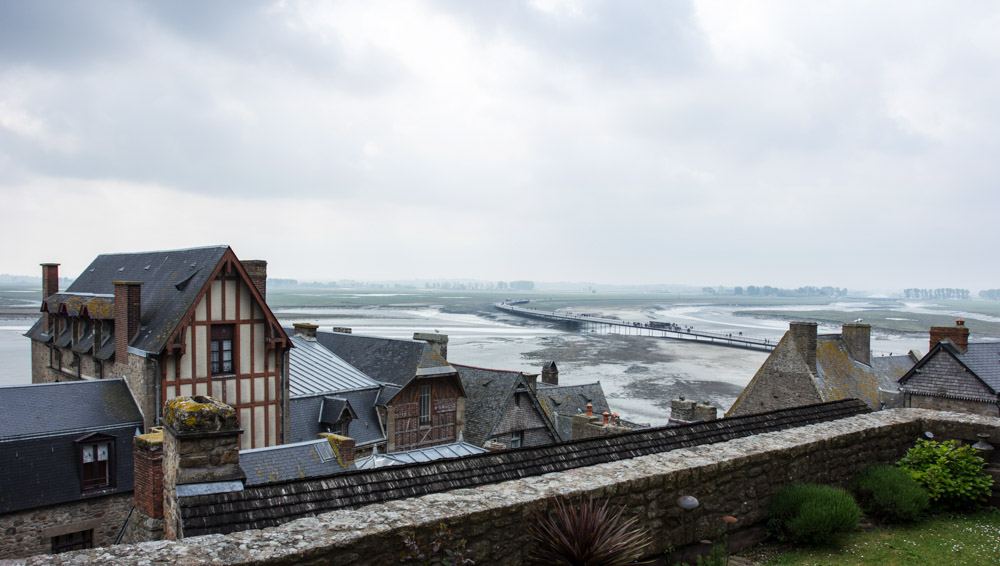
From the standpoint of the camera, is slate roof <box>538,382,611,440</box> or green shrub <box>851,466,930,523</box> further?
slate roof <box>538,382,611,440</box>

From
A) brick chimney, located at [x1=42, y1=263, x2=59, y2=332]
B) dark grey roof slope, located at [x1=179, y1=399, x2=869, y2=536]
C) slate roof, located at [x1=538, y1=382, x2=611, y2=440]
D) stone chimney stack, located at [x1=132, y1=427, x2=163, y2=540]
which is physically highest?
brick chimney, located at [x1=42, y1=263, x2=59, y2=332]

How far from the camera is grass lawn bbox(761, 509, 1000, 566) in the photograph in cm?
670

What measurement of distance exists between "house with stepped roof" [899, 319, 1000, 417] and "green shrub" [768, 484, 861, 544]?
63.8 feet

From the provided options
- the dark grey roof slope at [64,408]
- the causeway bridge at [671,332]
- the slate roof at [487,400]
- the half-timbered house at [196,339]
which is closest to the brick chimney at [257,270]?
the half-timbered house at [196,339]

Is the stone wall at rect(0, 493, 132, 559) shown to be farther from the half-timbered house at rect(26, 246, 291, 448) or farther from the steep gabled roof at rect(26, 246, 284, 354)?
the steep gabled roof at rect(26, 246, 284, 354)

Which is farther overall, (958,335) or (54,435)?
(958,335)

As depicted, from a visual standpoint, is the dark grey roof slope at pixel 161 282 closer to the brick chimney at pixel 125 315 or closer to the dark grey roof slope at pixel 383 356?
the brick chimney at pixel 125 315

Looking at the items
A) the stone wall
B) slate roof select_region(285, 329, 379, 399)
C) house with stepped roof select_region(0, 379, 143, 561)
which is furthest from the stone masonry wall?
slate roof select_region(285, 329, 379, 399)

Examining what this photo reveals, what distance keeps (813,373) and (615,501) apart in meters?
22.3

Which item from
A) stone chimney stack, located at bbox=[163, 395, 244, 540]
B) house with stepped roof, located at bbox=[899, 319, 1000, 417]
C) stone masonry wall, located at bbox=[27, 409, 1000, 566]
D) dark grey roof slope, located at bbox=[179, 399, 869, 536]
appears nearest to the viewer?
stone masonry wall, located at bbox=[27, 409, 1000, 566]

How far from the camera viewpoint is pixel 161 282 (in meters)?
23.3

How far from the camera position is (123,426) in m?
19.2

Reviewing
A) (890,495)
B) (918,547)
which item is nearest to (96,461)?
(890,495)

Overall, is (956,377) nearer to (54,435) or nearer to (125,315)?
(125,315)
